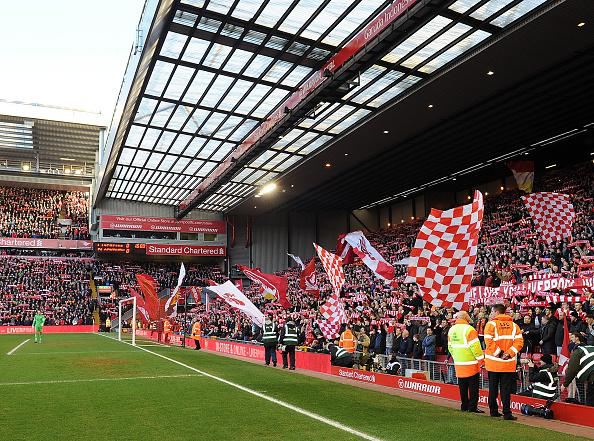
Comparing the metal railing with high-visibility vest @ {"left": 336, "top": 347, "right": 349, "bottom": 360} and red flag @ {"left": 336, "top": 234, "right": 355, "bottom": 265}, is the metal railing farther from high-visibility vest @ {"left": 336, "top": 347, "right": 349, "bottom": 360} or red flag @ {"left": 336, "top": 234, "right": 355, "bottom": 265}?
red flag @ {"left": 336, "top": 234, "right": 355, "bottom": 265}

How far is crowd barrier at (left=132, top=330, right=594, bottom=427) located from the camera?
28.7 feet

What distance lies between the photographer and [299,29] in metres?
18.8

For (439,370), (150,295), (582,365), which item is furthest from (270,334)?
(150,295)

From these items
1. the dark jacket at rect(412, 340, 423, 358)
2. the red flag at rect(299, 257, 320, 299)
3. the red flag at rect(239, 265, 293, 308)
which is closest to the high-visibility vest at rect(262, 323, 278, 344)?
the dark jacket at rect(412, 340, 423, 358)

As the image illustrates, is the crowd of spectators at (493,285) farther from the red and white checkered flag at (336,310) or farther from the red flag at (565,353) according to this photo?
the red and white checkered flag at (336,310)

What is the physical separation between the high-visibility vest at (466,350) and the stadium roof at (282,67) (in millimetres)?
7512

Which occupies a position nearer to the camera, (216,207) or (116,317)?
(116,317)

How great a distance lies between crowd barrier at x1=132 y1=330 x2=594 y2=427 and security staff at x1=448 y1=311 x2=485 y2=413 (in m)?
0.93

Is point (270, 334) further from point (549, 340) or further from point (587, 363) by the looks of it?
point (587, 363)

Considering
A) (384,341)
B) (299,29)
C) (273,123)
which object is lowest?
(384,341)

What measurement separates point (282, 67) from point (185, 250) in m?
32.5

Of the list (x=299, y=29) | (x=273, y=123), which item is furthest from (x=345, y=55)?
(x=273, y=123)

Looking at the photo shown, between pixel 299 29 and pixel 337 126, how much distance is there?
28.6 ft

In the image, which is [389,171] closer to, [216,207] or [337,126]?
[337,126]
